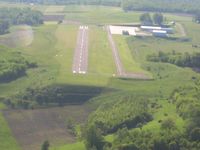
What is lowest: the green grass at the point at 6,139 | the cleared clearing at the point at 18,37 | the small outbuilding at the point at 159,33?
the green grass at the point at 6,139

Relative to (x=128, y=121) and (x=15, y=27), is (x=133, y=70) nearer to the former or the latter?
(x=128, y=121)

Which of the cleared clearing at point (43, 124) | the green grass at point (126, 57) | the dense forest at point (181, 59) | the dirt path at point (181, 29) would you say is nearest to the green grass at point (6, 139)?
the cleared clearing at point (43, 124)

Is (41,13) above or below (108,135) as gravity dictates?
above

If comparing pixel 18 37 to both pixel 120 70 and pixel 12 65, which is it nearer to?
pixel 12 65

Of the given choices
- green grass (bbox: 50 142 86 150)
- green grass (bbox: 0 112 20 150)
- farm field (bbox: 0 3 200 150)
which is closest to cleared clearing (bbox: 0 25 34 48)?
farm field (bbox: 0 3 200 150)

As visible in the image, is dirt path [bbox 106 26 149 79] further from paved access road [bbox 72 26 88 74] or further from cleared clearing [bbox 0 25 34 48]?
cleared clearing [bbox 0 25 34 48]

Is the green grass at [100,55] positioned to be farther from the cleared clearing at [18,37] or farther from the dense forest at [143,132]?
the dense forest at [143,132]

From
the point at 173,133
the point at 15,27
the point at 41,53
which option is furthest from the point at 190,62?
the point at 15,27
